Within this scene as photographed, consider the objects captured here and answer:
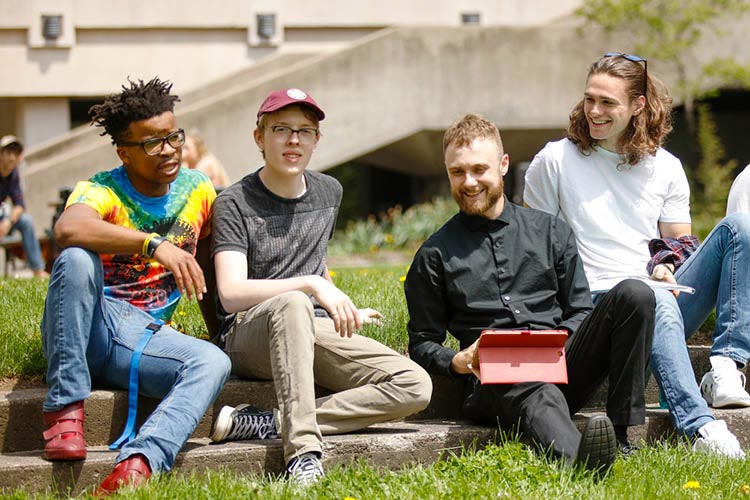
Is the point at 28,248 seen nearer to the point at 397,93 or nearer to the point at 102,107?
the point at 397,93

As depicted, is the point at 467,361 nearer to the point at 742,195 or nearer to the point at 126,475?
the point at 126,475

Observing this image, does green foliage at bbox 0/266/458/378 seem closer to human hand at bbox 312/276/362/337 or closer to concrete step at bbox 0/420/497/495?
concrete step at bbox 0/420/497/495

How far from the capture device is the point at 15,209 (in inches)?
484

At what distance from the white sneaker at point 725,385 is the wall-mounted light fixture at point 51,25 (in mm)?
15809

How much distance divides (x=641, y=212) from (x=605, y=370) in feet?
3.37

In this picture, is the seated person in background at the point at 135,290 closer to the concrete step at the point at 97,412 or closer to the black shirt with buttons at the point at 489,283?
the concrete step at the point at 97,412

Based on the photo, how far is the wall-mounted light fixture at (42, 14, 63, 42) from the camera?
728 inches

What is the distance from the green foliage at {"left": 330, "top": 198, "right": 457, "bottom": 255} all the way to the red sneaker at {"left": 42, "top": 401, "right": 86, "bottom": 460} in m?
10.3

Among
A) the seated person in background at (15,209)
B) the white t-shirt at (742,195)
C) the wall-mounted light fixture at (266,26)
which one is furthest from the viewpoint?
the wall-mounted light fixture at (266,26)

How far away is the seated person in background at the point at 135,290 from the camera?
4305mm

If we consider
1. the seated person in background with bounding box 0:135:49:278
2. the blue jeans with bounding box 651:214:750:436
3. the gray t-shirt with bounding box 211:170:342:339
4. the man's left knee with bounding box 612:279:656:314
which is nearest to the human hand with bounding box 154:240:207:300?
the gray t-shirt with bounding box 211:170:342:339

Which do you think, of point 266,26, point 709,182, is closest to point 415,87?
point 709,182

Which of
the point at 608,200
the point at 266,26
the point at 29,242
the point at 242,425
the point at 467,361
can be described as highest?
the point at 266,26

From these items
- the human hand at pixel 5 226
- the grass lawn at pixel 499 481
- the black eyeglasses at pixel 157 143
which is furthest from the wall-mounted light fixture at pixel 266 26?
the grass lawn at pixel 499 481
